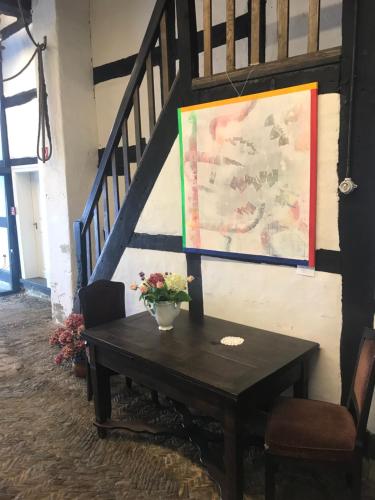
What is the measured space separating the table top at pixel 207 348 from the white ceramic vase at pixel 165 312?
0.05m

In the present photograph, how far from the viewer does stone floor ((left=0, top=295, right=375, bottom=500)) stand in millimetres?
2170

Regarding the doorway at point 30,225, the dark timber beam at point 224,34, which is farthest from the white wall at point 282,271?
the doorway at point 30,225

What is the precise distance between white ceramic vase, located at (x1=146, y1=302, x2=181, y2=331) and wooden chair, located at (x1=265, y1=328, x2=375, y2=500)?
2.75 ft

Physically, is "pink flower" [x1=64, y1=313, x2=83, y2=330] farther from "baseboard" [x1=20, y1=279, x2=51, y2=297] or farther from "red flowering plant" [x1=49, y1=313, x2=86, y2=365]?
"baseboard" [x1=20, y1=279, x2=51, y2=297]

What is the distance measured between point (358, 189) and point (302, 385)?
111cm

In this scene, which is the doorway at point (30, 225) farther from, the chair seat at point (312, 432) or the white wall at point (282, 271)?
the chair seat at point (312, 432)

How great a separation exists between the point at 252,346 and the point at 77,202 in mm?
3091

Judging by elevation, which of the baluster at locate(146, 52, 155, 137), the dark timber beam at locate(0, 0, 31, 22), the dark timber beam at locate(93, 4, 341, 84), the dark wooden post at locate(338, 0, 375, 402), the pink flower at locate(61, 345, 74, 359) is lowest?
the pink flower at locate(61, 345, 74, 359)

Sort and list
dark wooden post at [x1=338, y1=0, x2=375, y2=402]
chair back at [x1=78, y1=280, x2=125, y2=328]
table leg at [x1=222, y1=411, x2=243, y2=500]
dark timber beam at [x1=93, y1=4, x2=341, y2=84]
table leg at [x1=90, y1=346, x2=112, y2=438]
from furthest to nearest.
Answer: dark timber beam at [x1=93, y1=4, x2=341, y2=84], chair back at [x1=78, y1=280, x2=125, y2=328], table leg at [x1=90, y1=346, x2=112, y2=438], dark wooden post at [x1=338, y1=0, x2=375, y2=402], table leg at [x1=222, y1=411, x2=243, y2=500]

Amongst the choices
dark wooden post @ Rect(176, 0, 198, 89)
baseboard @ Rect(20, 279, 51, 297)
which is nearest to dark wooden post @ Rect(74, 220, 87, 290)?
dark wooden post @ Rect(176, 0, 198, 89)

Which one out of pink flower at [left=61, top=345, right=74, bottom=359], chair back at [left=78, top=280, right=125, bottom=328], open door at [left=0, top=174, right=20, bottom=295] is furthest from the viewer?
open door at [left=0, top=174, right=20, bottom=295]

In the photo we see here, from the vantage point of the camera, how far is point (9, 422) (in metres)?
2.88

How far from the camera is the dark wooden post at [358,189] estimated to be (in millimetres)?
1962

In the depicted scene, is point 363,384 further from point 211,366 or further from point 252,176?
point 252,176
